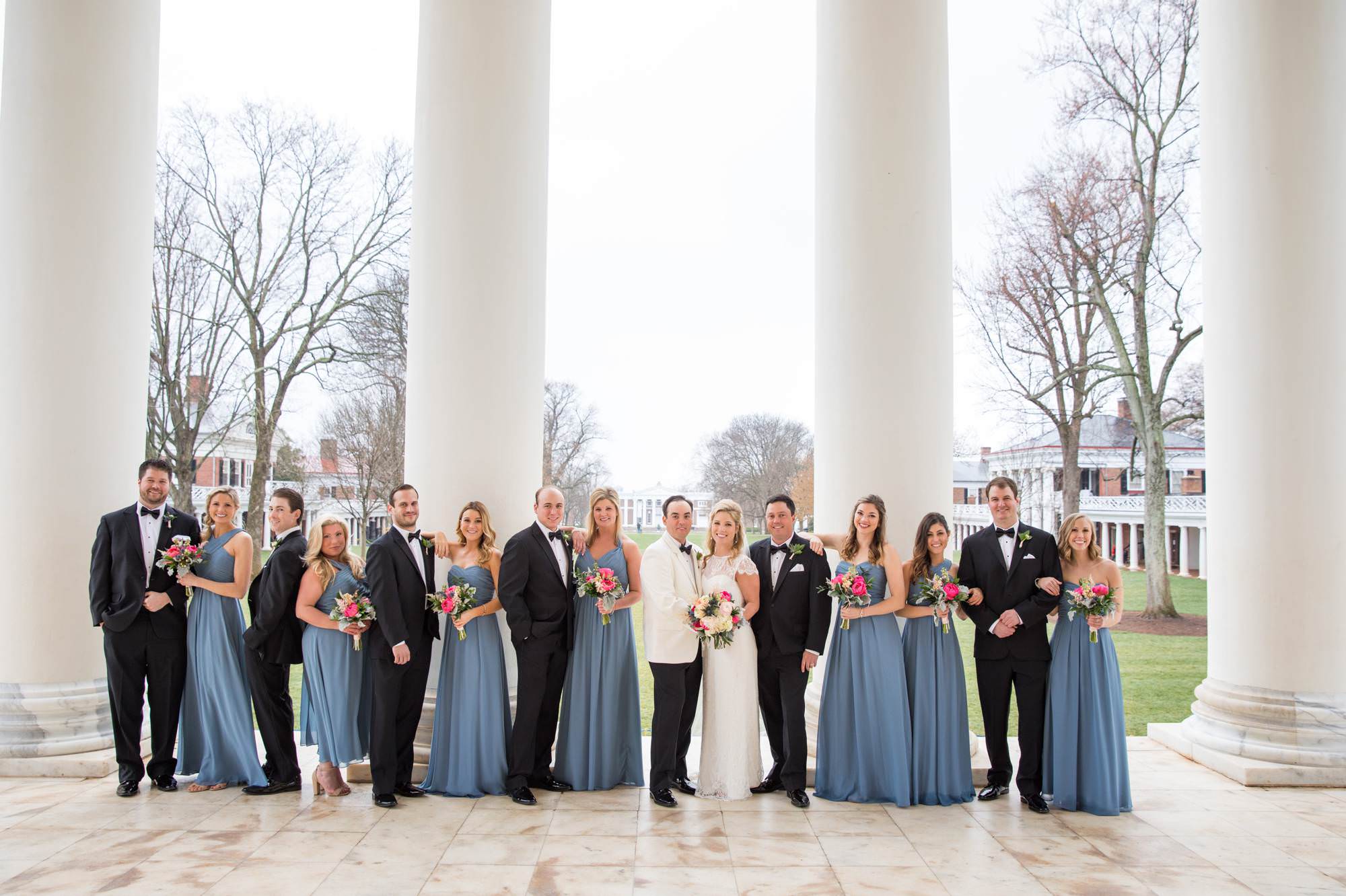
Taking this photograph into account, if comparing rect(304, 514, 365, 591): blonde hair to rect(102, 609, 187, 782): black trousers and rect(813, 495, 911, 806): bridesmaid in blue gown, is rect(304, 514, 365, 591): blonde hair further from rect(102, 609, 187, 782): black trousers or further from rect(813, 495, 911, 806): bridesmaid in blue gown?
rect(813, 495, 911, 806): bridesmaid in blue gown

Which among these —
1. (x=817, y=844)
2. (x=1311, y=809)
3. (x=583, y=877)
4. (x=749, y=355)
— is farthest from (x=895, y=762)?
(x=749, y=355)

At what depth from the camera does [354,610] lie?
380 inches

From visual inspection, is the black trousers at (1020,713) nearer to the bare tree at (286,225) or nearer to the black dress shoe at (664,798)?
the black dress shoe at (664,798)

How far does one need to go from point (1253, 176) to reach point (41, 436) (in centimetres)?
1494

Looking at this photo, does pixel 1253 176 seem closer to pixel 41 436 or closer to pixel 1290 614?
pixel 1290 614

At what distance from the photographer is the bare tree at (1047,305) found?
94.7 ft

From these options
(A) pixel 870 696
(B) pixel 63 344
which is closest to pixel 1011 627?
(A) pixel 870 696

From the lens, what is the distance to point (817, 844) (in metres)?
8.47

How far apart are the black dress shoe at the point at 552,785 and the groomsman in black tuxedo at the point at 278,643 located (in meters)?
2.66

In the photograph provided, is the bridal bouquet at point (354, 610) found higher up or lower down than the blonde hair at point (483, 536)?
lower down

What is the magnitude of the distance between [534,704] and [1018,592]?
541cm

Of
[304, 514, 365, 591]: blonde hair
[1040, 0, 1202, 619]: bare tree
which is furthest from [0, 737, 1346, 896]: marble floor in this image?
[1040, 0, 1202, 619]: bare tree

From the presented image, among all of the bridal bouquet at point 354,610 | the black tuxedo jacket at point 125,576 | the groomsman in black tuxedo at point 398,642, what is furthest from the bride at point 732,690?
the black tuxedo jacket at point 125,576

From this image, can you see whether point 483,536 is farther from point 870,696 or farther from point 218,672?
point 870,696
